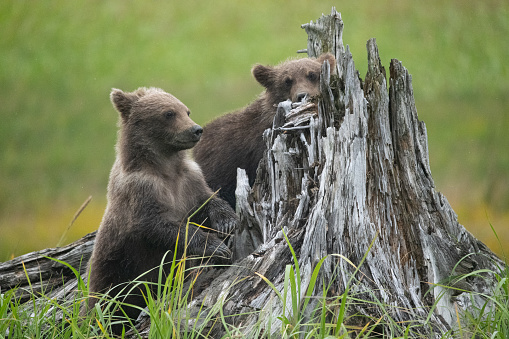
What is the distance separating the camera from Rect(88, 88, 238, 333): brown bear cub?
4414 millimetres

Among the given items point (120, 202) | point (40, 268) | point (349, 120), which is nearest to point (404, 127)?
point (349, 120)

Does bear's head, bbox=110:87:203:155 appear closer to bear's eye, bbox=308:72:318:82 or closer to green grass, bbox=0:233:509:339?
green grass, bbox=0:233:509:339

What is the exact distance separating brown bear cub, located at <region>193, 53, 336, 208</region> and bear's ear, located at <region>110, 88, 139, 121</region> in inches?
57.4

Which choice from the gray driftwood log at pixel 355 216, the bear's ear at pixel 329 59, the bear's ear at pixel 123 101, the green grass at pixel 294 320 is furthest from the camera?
the bear's ear at pixel 329 59

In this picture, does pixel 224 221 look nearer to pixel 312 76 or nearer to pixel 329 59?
pixel 312 76

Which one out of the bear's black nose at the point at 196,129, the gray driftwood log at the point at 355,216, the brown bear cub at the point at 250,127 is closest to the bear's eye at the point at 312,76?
the brown bear cub at the point at 250,127

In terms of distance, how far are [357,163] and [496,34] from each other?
8.75m

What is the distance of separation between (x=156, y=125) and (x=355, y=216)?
1.75 metres

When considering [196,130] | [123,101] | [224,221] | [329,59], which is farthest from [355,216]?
[329,59]

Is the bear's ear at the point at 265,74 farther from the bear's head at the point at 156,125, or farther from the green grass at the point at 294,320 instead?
the green grass at the point at 294,320

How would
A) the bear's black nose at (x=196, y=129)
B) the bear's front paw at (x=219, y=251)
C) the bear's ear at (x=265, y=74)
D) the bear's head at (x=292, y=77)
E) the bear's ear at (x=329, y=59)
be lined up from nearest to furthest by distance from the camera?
the bear's front paw at (x=219, y=251) → the bear's black nose at (x=196, y=129) → the bear's head at (x=292, y=77) → the bear's ear at (x=329, y=59) → the bear's ear at (x=265, y=74)

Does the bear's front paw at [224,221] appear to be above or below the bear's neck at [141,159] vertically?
below

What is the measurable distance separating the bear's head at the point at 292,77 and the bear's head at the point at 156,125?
4.72 feet

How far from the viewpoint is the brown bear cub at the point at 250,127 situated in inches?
235
